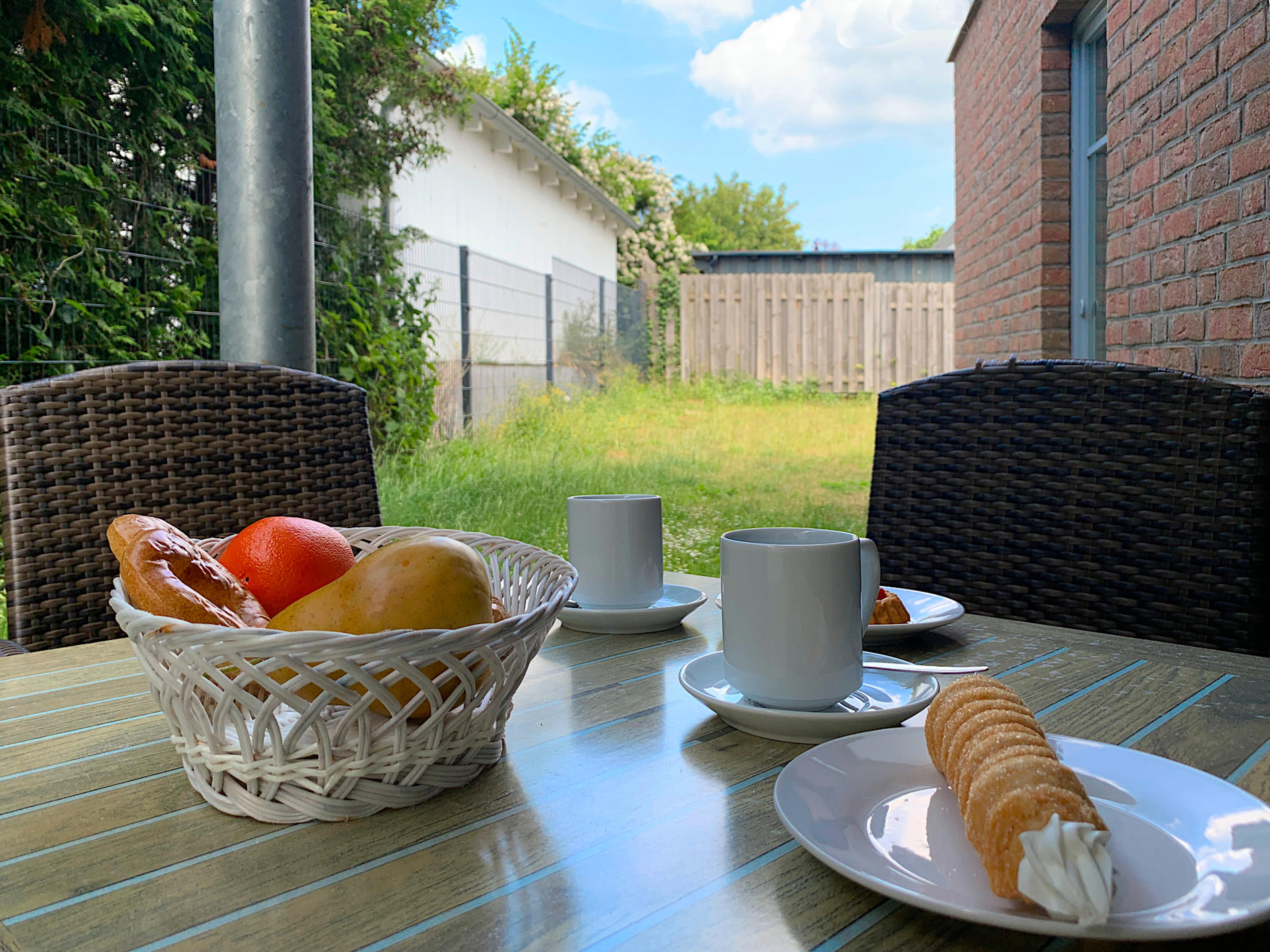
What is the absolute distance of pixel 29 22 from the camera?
248cm

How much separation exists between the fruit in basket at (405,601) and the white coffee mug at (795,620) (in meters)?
0.17

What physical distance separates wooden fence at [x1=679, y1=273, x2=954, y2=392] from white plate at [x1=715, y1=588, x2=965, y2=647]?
8.82 meters

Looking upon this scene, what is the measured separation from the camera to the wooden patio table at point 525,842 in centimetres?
37

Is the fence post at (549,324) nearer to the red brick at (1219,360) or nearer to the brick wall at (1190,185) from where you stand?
the brick wall at (1190,185)

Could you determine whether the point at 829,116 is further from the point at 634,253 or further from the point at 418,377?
the point at 418,377

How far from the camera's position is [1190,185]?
6.36 feet

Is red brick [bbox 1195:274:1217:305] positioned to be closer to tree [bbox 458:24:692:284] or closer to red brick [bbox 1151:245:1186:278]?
red brick [bbox 1151:245:1186:278]

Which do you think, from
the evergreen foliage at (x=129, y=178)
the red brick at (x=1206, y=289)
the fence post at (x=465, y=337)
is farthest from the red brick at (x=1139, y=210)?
the fence post at (x=465, y=337)

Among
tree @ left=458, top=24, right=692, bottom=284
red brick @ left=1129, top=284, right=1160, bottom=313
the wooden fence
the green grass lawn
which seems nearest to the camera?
red brick @ left=1129, top=284, right=1160, bottom=313

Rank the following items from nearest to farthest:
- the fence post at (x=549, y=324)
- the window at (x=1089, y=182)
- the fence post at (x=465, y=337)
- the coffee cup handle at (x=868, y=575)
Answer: the coffee cup handle at (x=868, y=575) → the window at (x=1089, y=182) → the fence post at (x=465, y=337) → the fence post at (x=549, y=324)

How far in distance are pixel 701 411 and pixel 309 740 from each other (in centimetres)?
792

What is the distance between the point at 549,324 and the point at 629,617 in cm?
692

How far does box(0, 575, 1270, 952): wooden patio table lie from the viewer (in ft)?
1.21

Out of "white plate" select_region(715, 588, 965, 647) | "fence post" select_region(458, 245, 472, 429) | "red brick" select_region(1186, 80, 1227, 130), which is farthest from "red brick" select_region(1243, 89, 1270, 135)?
"fence post" select_region(458, 245, 472, 429)
